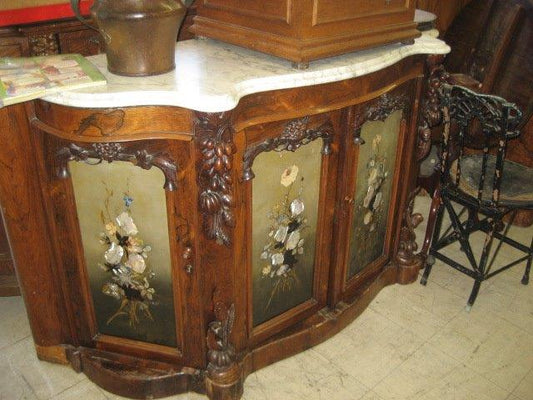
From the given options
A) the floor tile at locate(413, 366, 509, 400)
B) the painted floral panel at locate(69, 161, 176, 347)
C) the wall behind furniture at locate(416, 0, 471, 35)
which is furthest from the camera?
the wall behind furniture at locate(416, 0, 471, 35)

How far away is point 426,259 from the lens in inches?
103

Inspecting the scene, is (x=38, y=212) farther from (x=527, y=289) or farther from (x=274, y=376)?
(x=527, y=289)

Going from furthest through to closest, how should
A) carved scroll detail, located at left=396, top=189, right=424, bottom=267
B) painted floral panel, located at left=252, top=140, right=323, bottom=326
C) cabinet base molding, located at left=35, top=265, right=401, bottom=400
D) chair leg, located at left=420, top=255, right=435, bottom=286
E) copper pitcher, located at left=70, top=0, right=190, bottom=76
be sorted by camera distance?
chair leg, located at left=420, top=255, right=435, bottom=286, carved scroll detail, located at left=396, top=189, right=424, bottom=267, cabinet base molding, located at left=35, top=265, right=401, bottom=400, painted floral panel, located at left=252, top=140, right=323, bottom=326, copper pitcher, located at left=70, top=0, right=190, bottom=76

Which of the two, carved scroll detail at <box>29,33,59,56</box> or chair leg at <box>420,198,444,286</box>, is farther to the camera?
chair leg at <box>420,198,444,286</box>

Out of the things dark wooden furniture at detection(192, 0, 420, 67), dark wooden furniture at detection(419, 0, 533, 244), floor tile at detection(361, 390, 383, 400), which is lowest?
floor tile at detection(361, 390, 383, 400)

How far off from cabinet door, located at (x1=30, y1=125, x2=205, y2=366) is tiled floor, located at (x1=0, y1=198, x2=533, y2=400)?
0.83 feet

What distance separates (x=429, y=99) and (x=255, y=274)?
1.02 meters

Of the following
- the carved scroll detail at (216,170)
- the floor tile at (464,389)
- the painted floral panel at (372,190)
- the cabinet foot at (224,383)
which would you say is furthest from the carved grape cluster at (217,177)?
the floor tile at (464,389)

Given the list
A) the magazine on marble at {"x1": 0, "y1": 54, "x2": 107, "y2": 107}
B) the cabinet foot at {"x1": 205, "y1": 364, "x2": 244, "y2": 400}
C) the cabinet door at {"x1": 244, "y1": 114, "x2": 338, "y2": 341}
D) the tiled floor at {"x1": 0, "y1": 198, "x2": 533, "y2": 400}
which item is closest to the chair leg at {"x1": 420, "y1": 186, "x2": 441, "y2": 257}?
the tiled floor at {"x1": 0, "y1": 198, "x2": 533, "y2": 400}

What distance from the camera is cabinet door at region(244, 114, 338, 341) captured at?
1716mm

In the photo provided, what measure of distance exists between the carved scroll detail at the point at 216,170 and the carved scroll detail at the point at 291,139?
11cm

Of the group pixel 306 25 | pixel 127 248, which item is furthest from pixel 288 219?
pixel 306 25

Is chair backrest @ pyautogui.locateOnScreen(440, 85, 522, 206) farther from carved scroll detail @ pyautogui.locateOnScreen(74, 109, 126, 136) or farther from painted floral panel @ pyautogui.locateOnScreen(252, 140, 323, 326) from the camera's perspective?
carved scroll detail @ pyautogui.locateOnScreen(74, 109, 126, 136)

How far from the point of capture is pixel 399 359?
215 centimetres
